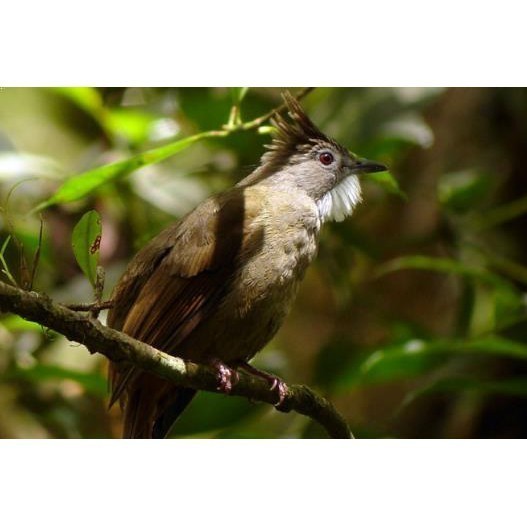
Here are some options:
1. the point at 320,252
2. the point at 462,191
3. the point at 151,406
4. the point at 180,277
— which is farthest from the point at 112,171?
the point at 462,191

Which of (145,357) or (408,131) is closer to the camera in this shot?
(145,357)

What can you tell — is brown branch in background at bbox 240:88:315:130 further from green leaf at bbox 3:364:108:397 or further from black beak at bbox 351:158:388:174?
green leaf at bbox 3:364:108:397

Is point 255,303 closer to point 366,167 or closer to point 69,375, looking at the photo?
point 366,167

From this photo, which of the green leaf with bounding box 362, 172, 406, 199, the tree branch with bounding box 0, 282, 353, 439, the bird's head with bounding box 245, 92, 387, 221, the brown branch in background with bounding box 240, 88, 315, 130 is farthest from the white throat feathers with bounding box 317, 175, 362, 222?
the tree branch with bounding box 0, 282, 353, 439

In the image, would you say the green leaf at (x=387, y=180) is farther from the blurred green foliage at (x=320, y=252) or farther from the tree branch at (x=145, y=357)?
the tree branch at (x=145, y=357)

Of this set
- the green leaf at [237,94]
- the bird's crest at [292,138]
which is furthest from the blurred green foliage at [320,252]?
the bird's crest at [292,138]

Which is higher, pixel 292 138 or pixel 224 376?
pixel 292 138

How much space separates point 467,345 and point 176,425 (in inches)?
30.7

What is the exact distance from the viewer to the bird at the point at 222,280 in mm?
2006

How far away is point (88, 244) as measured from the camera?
1.64 m

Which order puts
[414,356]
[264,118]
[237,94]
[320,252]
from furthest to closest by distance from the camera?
1. [320,252]
2. [414,356]
3. [237,94]
4. [264,118]

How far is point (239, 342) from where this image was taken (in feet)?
6.87

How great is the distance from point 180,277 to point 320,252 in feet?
3.79
